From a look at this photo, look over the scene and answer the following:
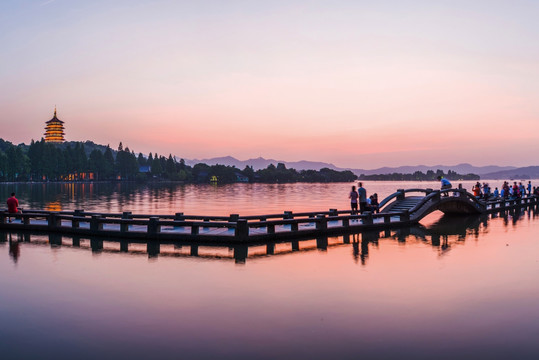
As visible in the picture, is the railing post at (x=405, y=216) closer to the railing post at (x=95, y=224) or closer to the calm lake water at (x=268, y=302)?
the calm lake water at (x=268, y=302)

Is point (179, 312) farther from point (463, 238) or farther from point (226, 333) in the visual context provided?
point (463, 238)

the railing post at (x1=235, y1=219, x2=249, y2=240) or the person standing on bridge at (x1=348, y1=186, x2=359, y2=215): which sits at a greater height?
the person standing on bridge at (x1=348, y1=186, x2=359, y2=215)

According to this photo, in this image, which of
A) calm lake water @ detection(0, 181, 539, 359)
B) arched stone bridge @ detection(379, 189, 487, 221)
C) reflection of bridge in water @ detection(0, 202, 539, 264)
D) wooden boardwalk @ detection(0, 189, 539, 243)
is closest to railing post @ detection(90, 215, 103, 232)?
wooden boardwalk @ detection(0, 189, 539, 243)

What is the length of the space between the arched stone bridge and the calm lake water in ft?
32.1

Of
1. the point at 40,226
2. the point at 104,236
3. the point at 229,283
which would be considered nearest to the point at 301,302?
the point at 229,283

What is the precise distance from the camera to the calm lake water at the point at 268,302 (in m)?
7.73

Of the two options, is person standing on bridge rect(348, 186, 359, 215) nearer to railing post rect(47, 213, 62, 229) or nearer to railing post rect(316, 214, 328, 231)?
railing post rect(316, 214, 328, 231)

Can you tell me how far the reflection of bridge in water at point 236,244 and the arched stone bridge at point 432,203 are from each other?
147 inches

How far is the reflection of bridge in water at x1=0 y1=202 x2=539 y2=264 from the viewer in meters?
16.6

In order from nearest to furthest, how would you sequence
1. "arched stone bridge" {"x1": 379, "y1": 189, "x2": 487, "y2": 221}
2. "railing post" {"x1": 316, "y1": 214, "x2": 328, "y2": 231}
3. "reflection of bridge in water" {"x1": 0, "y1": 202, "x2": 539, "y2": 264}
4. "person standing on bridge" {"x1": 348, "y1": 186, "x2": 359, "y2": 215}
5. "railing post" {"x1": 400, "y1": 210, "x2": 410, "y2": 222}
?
"reflection of bridge in water" {"x1": 0, "y1": 202, "x2": 539, "y2": 264}, "railing post" {"x1": 316, "y1": 214, "x2": 328, "y2": 231}, "person standing on bridge" {"x1": 348, "y1": 186, "x2": 359, "y2": 215}, "railing post" {"x1": 400, "y1": 210, "x2": 410, "y2": 222}, "arched stone bridge" {"x1": 379, "y1": 189, "x2": 487, "y2": 221}

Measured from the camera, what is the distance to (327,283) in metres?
12.2

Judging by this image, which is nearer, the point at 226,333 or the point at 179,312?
the point at 226,333

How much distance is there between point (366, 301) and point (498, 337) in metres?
2.98

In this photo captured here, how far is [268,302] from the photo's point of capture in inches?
410
